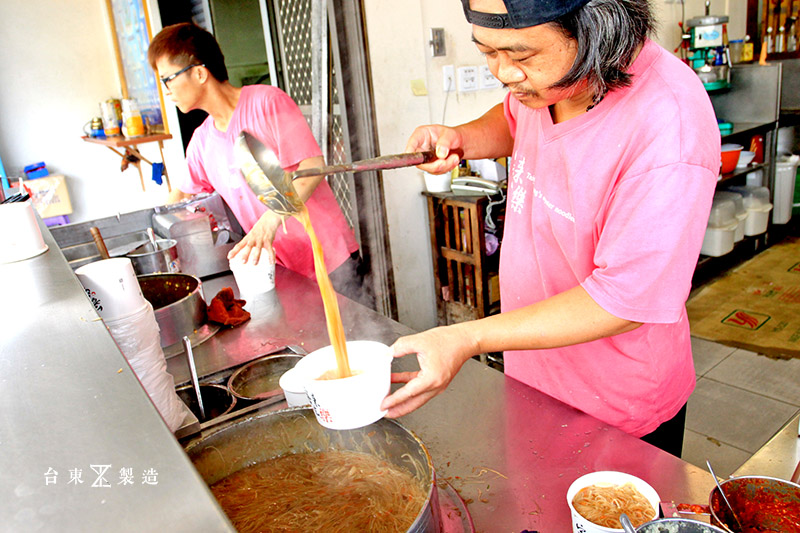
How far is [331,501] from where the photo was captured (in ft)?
3.41

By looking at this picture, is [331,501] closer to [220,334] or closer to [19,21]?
[220,334]

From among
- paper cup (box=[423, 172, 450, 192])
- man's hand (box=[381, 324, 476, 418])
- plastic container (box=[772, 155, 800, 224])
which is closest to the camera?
man's hand (box=[381, 324, 476, 418])

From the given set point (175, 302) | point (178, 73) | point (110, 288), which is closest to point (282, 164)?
point (178, 73)

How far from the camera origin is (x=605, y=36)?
A: 100cm

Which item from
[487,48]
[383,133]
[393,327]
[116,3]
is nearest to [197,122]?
[116,3]

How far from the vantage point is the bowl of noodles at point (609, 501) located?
91cm

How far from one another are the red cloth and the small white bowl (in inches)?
182

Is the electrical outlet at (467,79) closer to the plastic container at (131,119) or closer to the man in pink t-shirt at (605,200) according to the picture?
the man in pink t-shirt at (605,200)

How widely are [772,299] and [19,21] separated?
647 centimetres

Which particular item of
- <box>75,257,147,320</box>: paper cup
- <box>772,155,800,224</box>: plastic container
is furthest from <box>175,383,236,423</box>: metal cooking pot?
<box>772,155,800,224</box>: plastic container

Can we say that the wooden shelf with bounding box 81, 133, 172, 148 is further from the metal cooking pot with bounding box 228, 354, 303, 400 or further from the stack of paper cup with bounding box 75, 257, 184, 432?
the stack of paper cup with bounding box 75, 257, 184, 432

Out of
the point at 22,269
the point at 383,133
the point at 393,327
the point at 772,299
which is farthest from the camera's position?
the point at 772,299

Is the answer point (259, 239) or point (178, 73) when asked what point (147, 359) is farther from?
point (178, 73)

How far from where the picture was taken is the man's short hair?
253 centimetres
